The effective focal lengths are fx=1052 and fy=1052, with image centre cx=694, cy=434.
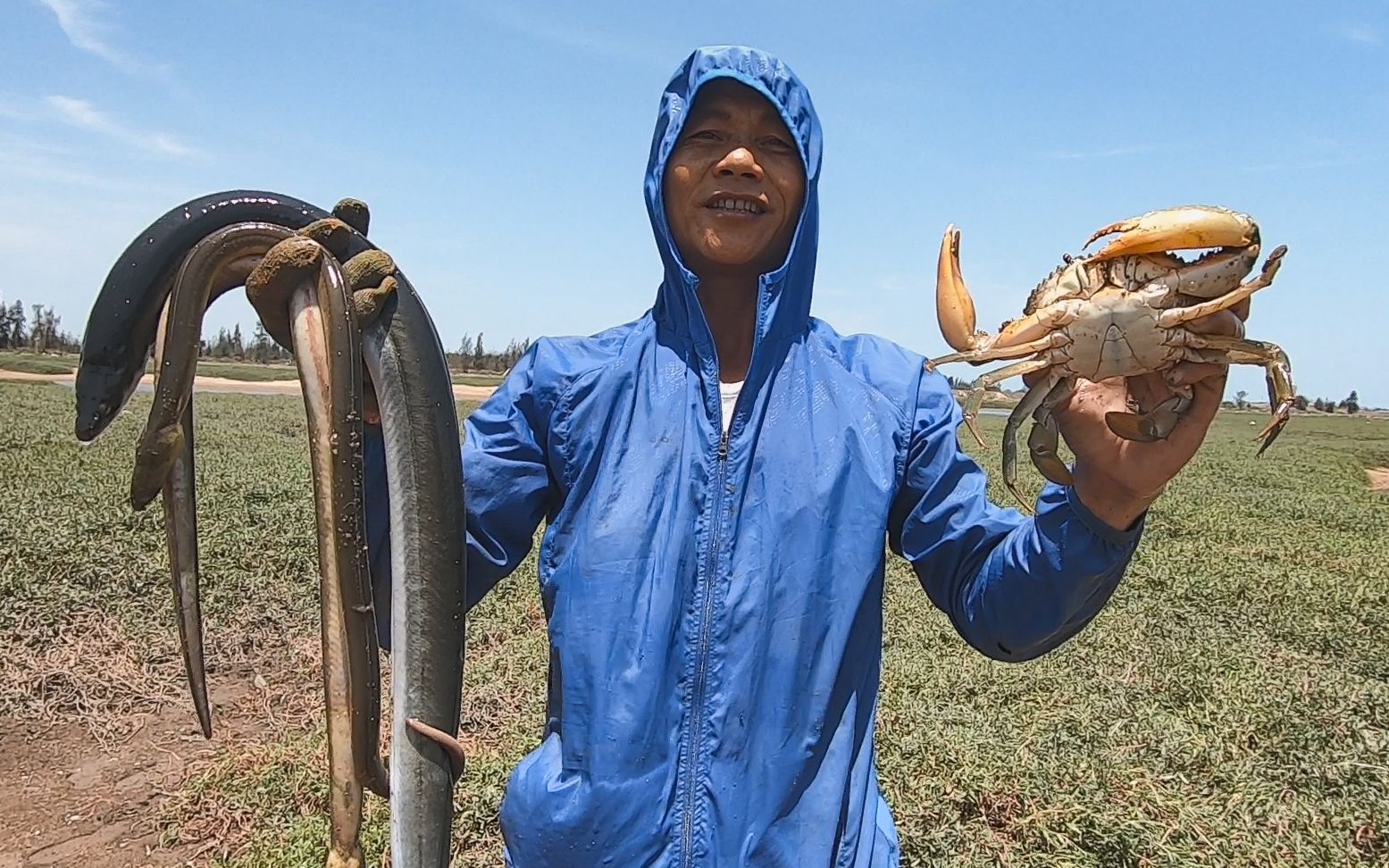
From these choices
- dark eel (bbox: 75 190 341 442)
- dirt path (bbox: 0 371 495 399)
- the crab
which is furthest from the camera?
dirt path (bbox: 0 371 495 399)

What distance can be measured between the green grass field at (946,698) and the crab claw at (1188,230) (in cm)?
286

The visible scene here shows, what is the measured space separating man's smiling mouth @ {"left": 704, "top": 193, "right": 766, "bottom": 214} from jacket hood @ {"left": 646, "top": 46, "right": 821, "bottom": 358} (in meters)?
0.09

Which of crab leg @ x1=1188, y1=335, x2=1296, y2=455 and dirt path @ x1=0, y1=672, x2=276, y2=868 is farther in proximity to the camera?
dirt path @ x1=0, y1=672, x2=276, y2=868

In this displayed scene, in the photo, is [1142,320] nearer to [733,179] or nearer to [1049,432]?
[1049,432]

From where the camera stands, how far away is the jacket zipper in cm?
172

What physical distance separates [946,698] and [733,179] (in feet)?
14.5

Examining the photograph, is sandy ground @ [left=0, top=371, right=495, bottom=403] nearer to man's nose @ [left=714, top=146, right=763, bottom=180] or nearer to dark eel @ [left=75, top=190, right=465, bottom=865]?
man's nose @ [left=714, top=146, right=763, bottom=180]

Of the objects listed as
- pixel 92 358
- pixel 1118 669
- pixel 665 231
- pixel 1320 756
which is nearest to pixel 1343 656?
pixel 1118 669

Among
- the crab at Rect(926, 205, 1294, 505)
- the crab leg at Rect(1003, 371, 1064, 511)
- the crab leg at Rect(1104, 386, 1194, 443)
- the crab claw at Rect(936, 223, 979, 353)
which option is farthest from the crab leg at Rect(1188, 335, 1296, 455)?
the crab claw at Rect(936, 223, 979, 353)

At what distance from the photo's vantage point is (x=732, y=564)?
70.1 inches

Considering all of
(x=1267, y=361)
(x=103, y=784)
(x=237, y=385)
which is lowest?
(x=103, y=784)

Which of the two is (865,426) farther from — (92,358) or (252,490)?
(252,490)

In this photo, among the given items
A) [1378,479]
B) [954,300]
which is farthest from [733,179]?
[1378,479]

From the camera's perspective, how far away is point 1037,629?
1799 millimetres
